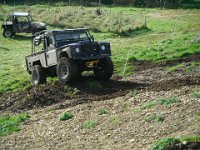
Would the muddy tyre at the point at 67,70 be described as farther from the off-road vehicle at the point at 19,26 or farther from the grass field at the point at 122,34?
the off-road vehicle at the point at 19,26

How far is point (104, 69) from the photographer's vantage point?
61.4 feet

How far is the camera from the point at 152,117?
11.5 m

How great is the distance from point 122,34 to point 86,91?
821 inches

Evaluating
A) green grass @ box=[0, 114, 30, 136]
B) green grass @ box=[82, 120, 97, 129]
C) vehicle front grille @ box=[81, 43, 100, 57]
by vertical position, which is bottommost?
green grass @ box=[0, 114, 30, 136]

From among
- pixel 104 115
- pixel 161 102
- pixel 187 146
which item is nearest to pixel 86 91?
pixel 104 115

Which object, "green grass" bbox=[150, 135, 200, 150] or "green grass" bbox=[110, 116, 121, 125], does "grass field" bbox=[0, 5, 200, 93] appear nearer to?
"green grass" bbox=[110, 116, 121, 125]

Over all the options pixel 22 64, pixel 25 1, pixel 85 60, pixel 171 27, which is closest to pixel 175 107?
pixel 85 60

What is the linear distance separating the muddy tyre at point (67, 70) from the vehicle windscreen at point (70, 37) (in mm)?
1189

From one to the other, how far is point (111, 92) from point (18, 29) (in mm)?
24762

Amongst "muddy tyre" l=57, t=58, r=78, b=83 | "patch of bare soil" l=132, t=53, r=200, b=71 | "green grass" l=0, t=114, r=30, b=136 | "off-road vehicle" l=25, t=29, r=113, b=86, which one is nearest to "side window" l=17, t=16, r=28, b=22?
"patch of bare soil" l=132, t=53, r=200, b=71

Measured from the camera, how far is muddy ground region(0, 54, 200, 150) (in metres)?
10.8

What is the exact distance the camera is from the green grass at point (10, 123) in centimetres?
1353

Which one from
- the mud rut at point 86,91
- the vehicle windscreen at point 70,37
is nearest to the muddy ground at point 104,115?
the mud rut at point 86,91

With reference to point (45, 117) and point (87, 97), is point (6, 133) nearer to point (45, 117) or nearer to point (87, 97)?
point (45, 117)
